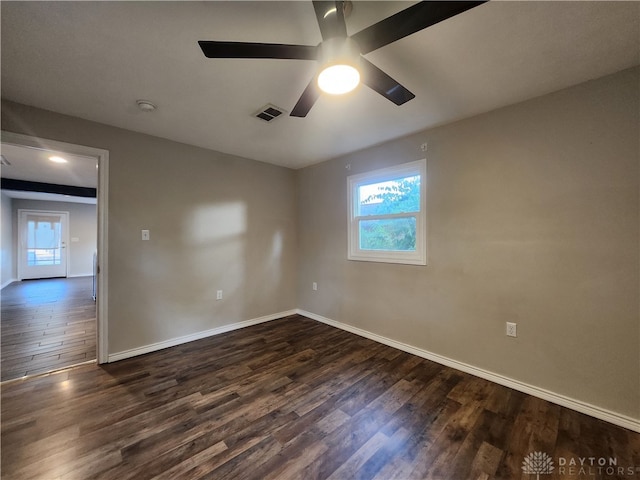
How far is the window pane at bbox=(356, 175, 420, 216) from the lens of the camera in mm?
2782

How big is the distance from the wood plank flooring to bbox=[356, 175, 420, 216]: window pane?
3479mm

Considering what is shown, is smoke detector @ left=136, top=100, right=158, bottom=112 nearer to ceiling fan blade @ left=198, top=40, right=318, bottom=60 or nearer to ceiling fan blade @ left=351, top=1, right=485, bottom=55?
ceiling fan blade @ left=198, top=40, right=318, bottom=60

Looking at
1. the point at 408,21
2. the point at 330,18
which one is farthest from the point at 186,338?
the point at 408,21

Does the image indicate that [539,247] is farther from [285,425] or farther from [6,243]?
[6,243]

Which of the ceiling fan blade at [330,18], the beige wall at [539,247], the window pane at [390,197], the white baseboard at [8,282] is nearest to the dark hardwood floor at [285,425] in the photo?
the beige wall at [539,247]

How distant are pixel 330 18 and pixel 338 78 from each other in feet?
0.83

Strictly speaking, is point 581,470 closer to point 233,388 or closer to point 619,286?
point 619,286

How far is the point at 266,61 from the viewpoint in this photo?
163 cm

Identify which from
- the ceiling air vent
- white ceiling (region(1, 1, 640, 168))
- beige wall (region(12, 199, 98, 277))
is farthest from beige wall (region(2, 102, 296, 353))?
beige wall (region(12, 199, 98, 277))

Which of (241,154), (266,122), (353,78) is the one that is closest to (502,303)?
(353,78)

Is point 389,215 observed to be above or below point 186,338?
above

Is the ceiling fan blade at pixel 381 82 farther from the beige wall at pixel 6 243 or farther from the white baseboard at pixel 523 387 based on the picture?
the beige wall at pixel 6 243

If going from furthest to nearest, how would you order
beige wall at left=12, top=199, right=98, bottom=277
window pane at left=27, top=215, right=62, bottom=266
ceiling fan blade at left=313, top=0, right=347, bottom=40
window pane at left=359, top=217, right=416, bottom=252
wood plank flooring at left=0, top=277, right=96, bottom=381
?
beige wall at left=12, top=199, right=98, bottom=277 < window pane at left=27, top=215, right=62, bottom=266 < window pane at left=359, top=217, right=416, bottom=252 < wood plank flooring at left=0, top=277, right=96, bottom=381 < ceiling fan blade at left=313, top=0, right=347, bottom=40

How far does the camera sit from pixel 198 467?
136cm
